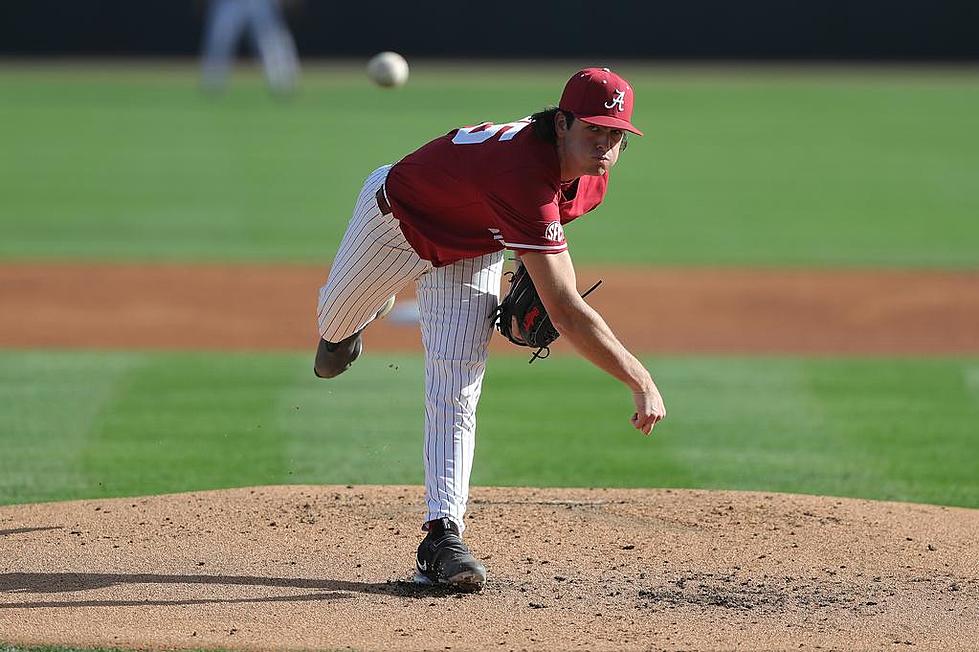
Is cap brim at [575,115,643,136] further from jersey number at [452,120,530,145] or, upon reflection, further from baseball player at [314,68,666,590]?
jersey number at [452,120,530,145]

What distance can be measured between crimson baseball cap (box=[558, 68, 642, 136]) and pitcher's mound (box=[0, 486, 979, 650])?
142cm

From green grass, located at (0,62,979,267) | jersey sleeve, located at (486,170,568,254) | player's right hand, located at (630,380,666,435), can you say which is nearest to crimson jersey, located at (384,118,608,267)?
jersey sleeve, located at (486,170,568,254)

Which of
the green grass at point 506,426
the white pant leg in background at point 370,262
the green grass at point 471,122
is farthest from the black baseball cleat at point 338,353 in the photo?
the green grass at point 471,122

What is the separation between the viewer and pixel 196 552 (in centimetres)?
482

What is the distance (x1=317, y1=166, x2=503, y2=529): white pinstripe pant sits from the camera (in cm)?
450

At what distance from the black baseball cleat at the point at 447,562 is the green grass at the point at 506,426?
62.0 inches

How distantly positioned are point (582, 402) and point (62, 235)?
21.7ft

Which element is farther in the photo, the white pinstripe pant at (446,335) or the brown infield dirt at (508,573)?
the white pinstripe pant at (446,335)

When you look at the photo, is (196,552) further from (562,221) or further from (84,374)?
(84,374)

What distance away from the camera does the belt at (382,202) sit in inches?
188

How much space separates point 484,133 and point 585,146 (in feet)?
1.53

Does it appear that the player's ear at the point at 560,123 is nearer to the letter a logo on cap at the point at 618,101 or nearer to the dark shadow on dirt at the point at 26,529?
the letter a logo on cap at the point at 618,101

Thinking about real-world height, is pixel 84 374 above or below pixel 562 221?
below

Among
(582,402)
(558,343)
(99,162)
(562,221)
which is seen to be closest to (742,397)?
(582,402)
